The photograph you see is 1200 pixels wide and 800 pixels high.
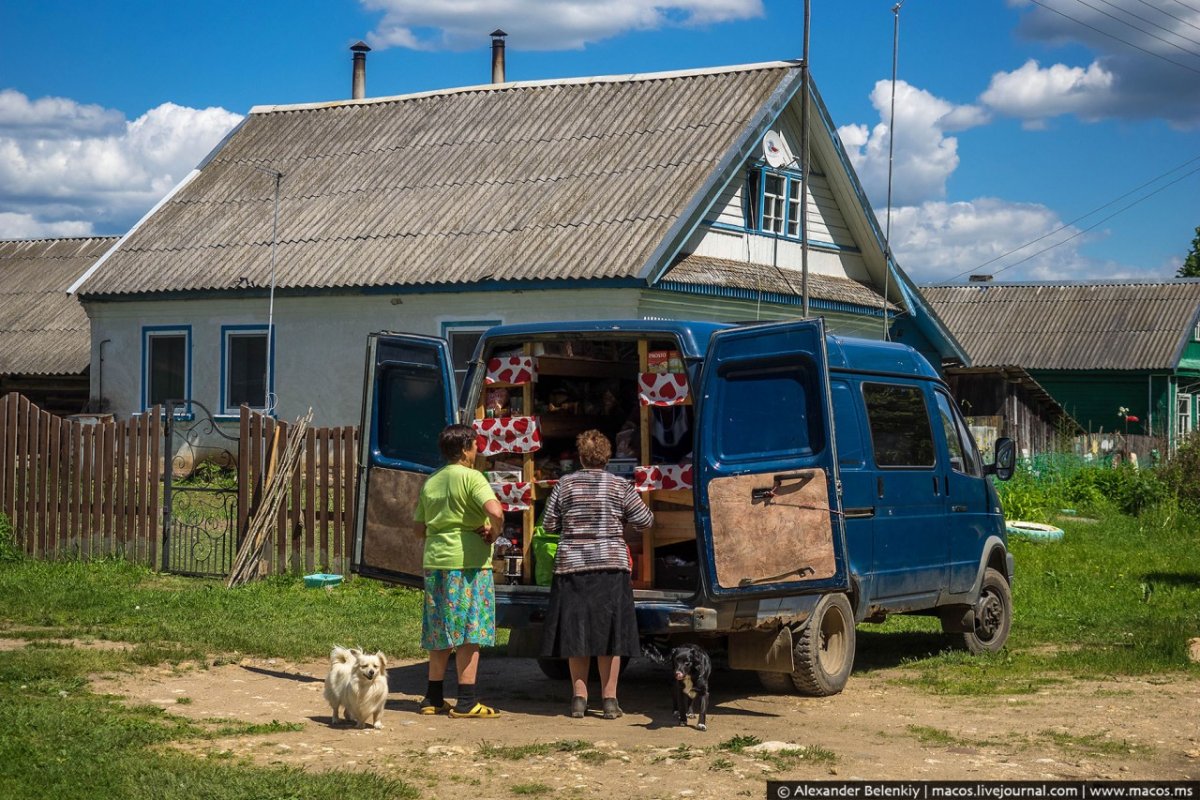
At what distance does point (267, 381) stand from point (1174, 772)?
18.0 meters

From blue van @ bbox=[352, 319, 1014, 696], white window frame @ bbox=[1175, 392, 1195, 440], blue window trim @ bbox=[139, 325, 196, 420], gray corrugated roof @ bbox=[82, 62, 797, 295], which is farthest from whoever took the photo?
white window frame @ bbox=[1175, 392, 1195, 440]

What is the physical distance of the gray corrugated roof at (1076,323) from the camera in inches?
1612

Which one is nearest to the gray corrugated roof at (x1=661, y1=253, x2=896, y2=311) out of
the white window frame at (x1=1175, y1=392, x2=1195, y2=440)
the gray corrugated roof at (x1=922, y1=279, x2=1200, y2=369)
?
the gray corrugated roof at (x1=922, y1=279, x2=1200, y2=369)

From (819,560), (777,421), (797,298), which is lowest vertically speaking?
(819,560)

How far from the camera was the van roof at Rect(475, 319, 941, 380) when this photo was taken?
8.97 metres

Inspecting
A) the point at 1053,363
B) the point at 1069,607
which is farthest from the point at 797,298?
the point at 1053,363

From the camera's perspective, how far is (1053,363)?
41.9 metres

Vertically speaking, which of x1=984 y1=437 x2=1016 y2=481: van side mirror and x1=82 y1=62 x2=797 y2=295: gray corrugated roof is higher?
x1=82 y1=62 x2=797 y2=295: gray corrugated roof

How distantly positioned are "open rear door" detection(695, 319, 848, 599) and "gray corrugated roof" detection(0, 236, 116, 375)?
2101cm

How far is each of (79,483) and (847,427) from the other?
8.80 meters

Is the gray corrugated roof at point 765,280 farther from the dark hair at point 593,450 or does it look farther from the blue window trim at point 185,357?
the dark hair at point 593,450

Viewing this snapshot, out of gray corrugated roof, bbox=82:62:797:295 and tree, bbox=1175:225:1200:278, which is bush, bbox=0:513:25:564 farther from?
tree, bbox=1175:225:1200:278

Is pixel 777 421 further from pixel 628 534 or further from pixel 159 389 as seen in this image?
pixel 159 389

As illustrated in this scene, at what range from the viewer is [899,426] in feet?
32.9
